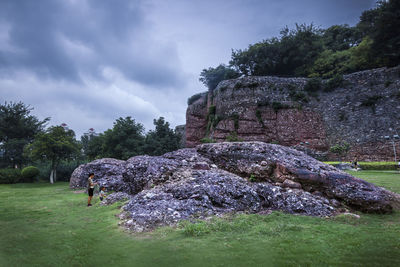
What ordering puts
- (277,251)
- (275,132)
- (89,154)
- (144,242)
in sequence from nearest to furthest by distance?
(277,251)
(144,242)
(275,132)
(89,154)

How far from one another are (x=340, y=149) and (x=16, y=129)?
39336mm

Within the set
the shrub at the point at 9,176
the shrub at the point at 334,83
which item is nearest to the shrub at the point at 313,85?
the shrub at the point at 334,83

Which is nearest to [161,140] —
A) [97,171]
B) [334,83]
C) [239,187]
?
[97,171]

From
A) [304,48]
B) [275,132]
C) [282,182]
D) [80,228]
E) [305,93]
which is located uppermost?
[304,48]

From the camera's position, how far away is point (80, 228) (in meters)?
4.72

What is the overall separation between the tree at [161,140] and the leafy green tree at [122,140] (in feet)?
3.33

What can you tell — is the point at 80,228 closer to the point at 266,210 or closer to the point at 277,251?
the point at 277,251

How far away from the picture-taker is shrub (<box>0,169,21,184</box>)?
19281 millimetres

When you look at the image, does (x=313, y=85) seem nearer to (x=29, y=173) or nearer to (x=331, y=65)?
(x=331, y=65)

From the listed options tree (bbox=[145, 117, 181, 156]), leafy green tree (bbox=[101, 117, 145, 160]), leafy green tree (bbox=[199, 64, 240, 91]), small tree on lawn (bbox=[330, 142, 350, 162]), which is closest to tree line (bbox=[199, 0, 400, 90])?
leafy green tree (bbox=[199, 64, 240, 91])

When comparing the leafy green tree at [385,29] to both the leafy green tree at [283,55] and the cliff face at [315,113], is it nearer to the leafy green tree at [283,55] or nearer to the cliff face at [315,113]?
the cliff face at [315,113]

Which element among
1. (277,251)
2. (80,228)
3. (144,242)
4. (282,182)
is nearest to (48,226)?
(80,228)

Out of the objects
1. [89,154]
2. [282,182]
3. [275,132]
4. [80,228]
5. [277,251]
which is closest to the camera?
[277,251]

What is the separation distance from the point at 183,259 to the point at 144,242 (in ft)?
3.37
